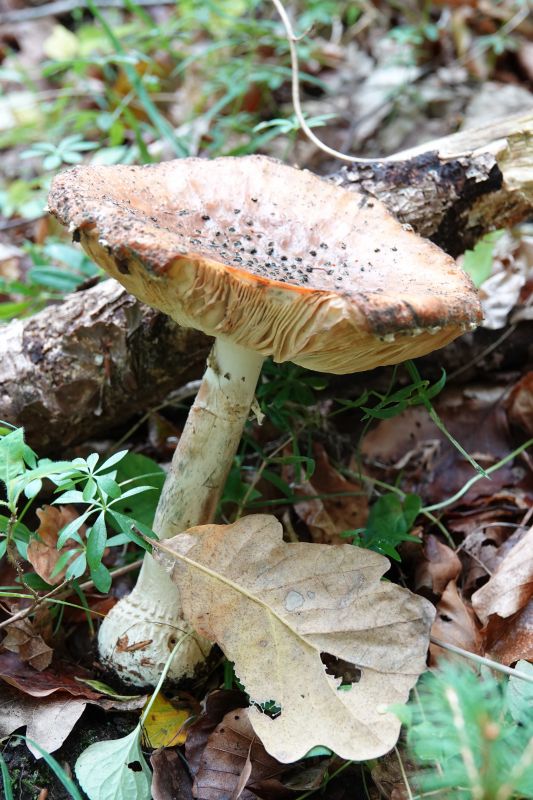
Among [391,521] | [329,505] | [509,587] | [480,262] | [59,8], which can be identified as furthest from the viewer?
[59,8]

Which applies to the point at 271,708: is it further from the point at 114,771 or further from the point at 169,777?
the point at 114,771

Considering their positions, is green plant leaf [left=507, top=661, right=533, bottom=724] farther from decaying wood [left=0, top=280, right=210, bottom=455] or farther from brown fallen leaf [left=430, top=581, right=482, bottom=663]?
decaying wood [left=0, top=280, right=210, bottom=455]

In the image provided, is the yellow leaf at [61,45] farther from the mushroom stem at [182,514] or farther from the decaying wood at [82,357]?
the mushroom stem at [182,514]

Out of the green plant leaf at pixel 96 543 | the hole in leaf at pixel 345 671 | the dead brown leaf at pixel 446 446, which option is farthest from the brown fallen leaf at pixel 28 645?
the dead brown leaf at pixel 446 446

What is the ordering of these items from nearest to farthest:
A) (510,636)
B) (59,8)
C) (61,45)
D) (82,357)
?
1. (510,636)
2. (82,357)
3. (61,45)
4. (59,8)

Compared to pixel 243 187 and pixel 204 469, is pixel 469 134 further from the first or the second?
pixel 204 469

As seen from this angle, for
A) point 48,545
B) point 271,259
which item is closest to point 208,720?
point 48,545
